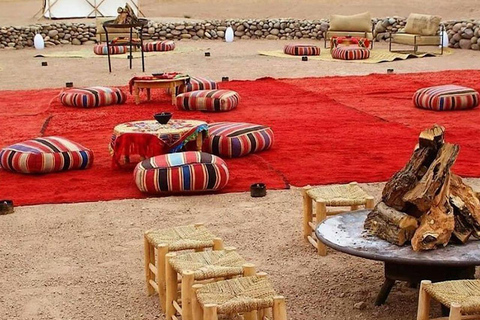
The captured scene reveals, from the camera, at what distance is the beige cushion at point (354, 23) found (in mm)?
18219

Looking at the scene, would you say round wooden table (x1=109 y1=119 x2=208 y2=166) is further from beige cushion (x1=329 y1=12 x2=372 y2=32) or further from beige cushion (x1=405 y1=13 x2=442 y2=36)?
beige cushion (x1=329 y1=12 x2=372 y2=32)

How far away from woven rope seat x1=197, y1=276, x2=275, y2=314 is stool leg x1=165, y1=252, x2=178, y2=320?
39 centimetres

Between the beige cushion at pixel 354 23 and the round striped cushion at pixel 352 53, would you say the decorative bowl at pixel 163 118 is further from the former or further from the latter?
the beige cushion at pixel 354 23

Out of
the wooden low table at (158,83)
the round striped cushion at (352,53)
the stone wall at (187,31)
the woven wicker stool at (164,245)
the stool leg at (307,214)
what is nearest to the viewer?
the woven wicker stool at (164,245)

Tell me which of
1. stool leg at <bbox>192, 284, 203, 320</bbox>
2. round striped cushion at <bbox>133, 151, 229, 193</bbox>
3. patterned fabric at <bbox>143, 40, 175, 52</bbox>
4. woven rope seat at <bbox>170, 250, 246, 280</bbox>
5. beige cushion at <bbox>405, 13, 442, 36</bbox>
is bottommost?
patterned fabric at <bbox>143, 40, 175, 52</bbox>

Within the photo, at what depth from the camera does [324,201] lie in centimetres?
497

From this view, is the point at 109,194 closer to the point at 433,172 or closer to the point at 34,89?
the point at 433,172

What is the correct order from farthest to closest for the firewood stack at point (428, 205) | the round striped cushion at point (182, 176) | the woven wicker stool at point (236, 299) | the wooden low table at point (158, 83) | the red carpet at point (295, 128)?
the wooden low table at point (158, 83)
the red carpet at point (295, 128)
the round striped cushion at point (182, 176)
the firewood stack at point (428, 205)
the woven wicker stool at point (236, 299)

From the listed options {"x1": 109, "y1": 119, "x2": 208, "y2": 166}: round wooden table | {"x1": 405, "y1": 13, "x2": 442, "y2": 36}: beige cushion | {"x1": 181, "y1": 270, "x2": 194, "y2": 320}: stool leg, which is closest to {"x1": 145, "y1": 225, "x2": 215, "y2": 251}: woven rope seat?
{"x1": 181, "y1": 270, "x2": 194, "y2": 320}: stool leg

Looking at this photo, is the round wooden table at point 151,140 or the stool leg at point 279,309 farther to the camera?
the round wooden table at point 151,140

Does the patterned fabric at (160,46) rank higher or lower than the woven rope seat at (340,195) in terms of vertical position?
lower

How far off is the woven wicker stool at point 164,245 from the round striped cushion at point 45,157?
9.19 ft

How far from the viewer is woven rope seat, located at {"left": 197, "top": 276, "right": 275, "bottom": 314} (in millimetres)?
3451

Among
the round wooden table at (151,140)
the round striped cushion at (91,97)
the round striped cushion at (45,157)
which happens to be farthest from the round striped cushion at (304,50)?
the round striped cushion at (45,157)
